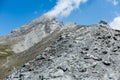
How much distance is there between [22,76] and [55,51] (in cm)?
533

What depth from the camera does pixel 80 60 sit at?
3291 cm

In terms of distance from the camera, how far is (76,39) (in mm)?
37344

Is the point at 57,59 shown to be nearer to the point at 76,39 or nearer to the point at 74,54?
the point at 74,54

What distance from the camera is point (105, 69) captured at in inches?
1264

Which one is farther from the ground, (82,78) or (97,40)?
(97,40)

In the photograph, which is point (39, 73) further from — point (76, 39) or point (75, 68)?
point (76, 39)

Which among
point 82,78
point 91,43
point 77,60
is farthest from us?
point 91,43

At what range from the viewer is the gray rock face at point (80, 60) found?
3136 cm

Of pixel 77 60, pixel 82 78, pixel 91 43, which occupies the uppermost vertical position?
pixel 91 43

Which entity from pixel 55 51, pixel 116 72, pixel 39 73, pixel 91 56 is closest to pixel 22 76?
pixel 39 73

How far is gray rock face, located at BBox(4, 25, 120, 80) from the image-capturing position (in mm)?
31359

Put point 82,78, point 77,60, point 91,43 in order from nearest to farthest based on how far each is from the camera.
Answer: point 82,78
point 77,60
point 91,43

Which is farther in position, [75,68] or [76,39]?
[76,39]

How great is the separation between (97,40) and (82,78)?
6984mm
